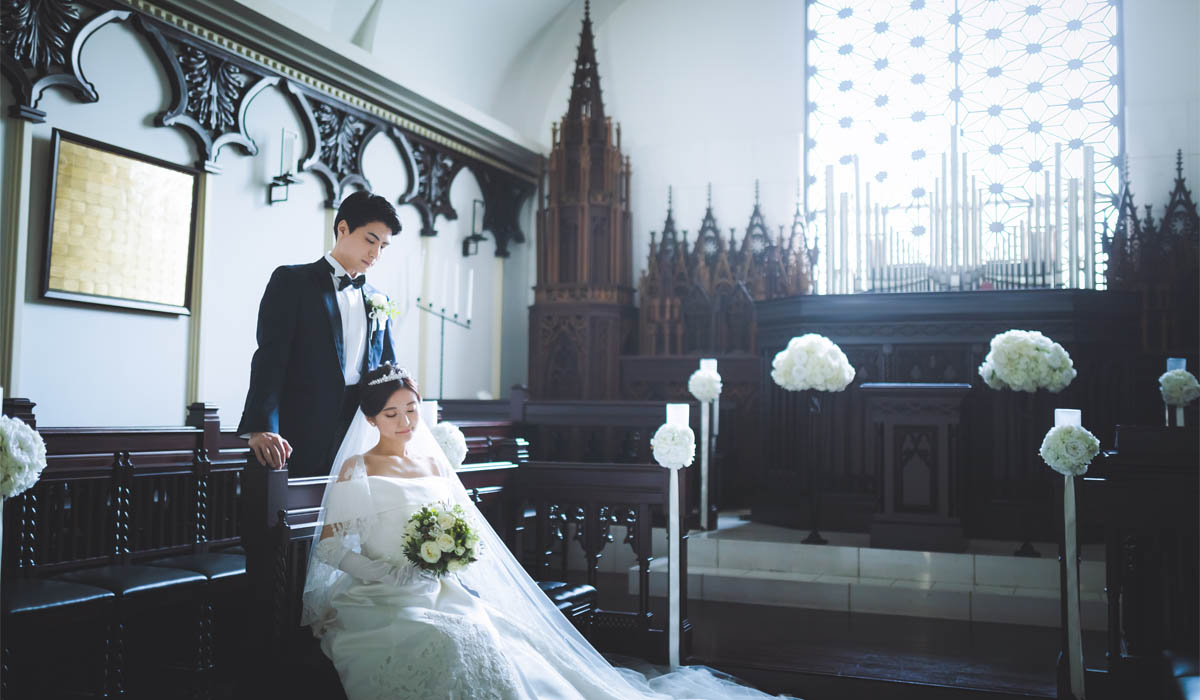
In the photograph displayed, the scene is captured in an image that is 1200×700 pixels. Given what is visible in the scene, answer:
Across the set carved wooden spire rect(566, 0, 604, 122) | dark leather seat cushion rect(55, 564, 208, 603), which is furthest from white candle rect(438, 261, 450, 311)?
dark leather seat cushion rect(55, 564, 208, 603)

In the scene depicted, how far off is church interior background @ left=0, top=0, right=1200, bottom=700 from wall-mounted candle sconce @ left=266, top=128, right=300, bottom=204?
0.03 meters

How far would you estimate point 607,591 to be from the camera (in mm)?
6039

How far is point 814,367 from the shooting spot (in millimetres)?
6379

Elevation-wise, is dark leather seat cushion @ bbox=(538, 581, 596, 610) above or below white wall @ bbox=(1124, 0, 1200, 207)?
below

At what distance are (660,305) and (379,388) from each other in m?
7.09

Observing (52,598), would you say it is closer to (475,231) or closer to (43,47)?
(43,47)

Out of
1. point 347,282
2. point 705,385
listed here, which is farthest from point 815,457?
point 347,282

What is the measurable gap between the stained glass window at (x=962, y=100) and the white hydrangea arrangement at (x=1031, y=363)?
115 inches

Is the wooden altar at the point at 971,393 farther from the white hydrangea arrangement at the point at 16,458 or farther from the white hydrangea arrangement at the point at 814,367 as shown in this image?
the white hydrangea arrangement at the point at 16,458

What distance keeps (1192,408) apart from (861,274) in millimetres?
2999

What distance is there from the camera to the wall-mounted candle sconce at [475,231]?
9.88m

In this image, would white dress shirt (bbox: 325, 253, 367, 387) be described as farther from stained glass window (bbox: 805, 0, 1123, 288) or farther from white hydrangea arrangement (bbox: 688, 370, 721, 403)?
stained glass window (bbox: 805, 0, 1123, 288)

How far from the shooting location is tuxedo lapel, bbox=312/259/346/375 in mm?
3436

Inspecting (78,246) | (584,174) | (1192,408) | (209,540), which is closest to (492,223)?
(584,174)
